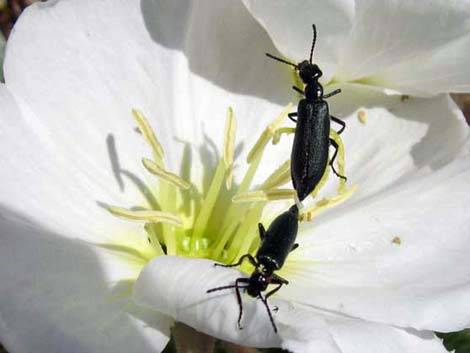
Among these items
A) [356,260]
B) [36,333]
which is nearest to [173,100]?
[356,260]

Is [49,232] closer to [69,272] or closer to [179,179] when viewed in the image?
[69,272]

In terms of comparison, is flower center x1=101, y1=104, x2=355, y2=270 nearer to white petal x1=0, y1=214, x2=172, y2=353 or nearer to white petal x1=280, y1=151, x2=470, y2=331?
white petal x1=280, y1=151, x2=470, y2=331

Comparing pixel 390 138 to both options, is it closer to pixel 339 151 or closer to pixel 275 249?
pixel 339 151

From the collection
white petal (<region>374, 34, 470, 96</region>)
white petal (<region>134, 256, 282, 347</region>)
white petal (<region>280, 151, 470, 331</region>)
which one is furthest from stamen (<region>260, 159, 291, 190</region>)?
white petal (<region>134, 256, 282, 347</region>)

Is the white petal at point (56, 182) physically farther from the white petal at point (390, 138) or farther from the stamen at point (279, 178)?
the white petal at point (390, 138)

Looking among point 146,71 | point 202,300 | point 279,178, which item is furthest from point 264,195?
point 202,300

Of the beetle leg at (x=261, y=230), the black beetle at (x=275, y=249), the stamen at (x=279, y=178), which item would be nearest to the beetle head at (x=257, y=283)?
the black beetle at (x=275, y=249)

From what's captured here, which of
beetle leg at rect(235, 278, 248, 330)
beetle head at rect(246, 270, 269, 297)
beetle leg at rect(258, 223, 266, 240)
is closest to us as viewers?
beetle leg at rect(235, 278, 248, 330)

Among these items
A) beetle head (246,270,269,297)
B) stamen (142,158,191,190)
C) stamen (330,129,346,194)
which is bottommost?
beetle head (246,270,269,297)
